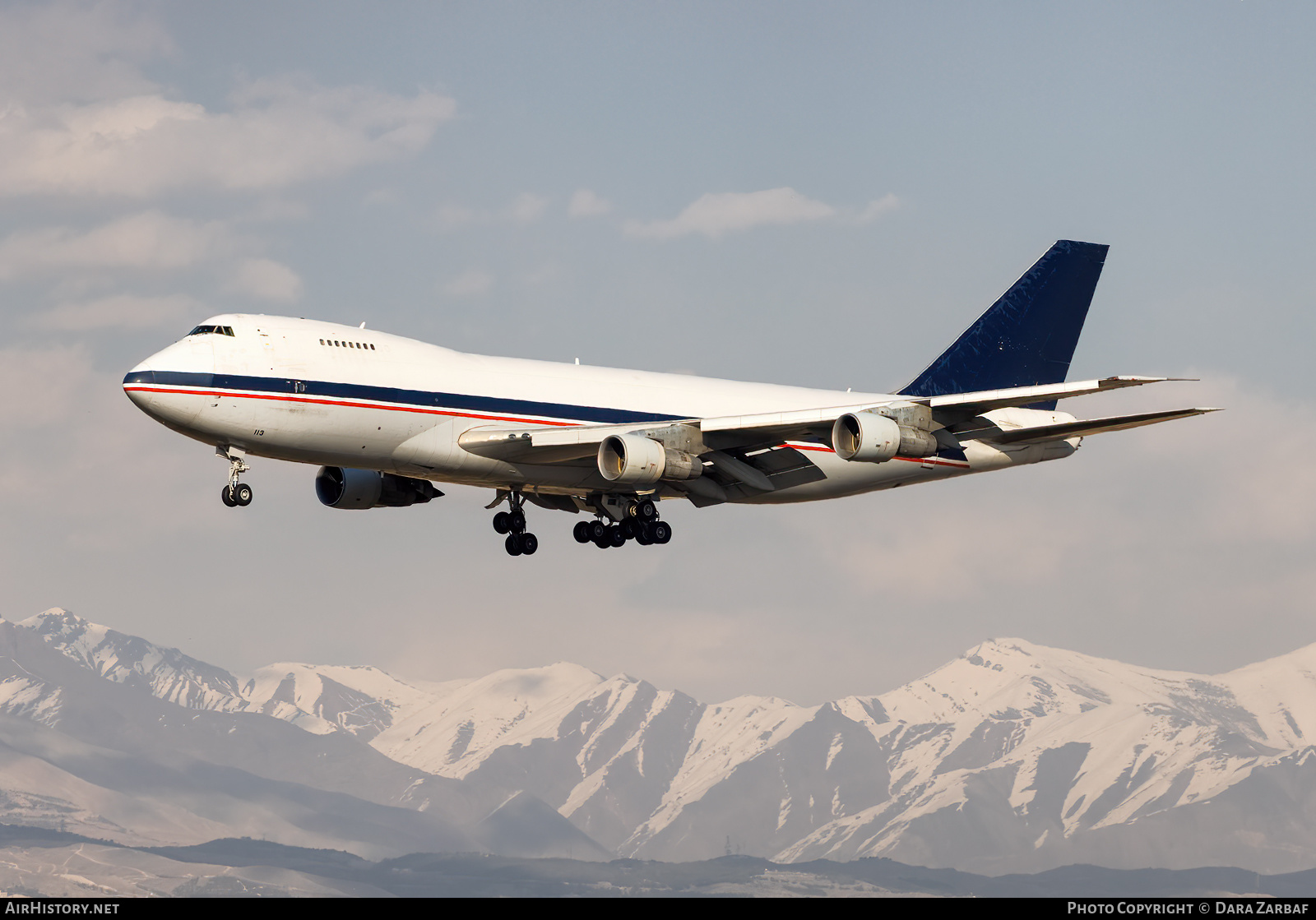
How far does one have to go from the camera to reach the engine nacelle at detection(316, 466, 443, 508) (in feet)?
171

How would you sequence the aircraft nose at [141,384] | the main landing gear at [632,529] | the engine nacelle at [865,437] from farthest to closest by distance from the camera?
1. the main landing gear at [632,529]
2. the engine nacelle at [865,437]
3. the aircraft nose at [141,384]

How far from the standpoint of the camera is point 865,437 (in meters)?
46.0

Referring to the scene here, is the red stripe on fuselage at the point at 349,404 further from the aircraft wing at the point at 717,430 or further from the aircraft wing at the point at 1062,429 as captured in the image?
the aircraft wing at the point at 1062,429

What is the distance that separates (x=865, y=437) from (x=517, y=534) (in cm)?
1340

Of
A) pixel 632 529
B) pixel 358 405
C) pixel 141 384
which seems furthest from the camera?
pixel 632 529

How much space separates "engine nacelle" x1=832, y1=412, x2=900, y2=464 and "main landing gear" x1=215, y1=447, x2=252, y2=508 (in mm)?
16765

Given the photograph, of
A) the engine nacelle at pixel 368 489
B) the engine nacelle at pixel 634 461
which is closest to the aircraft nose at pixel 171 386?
the engine nacelle at pixel 368 489

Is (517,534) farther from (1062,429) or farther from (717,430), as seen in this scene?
(1062,429)

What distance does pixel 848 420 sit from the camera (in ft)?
153

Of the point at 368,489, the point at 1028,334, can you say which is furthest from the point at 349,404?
the point at 1028,334

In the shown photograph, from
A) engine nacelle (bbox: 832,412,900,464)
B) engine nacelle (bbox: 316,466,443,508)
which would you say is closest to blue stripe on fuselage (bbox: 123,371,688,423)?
engine nacelle (bbox: 316,466,443,508)

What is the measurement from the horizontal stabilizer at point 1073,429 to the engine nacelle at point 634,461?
33.5ft

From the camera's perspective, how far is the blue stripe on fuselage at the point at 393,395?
1677 inches
